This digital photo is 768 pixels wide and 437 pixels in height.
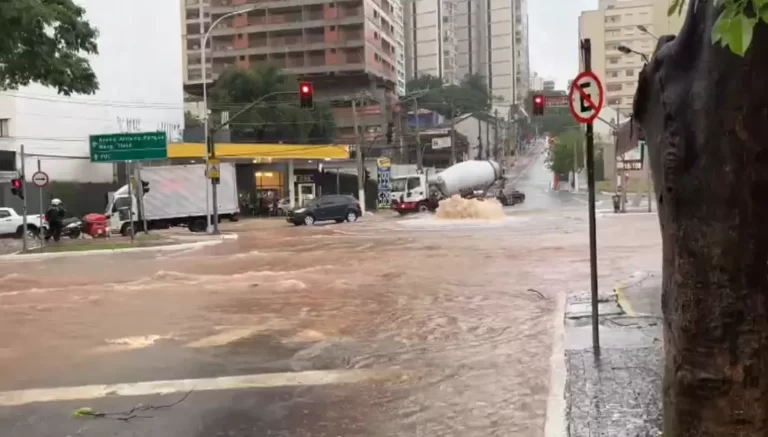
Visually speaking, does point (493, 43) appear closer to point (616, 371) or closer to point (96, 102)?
point (96, 102)

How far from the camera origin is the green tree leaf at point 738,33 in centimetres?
245

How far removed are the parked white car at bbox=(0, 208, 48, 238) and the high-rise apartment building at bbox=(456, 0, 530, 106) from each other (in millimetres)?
124105

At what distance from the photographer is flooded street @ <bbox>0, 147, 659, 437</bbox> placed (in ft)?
22.1

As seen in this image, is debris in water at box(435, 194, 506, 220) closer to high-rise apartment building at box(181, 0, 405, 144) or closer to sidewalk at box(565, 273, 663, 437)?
sidewalk at box(565, 273, 663, 437)

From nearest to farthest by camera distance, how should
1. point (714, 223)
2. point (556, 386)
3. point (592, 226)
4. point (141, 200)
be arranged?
point (714, 223) → point (556, 386) → point (592, 226) → point (141, 200)

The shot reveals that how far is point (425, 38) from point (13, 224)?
11809cm

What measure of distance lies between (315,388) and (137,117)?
56629 mm

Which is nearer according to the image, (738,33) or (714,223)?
(738,33)

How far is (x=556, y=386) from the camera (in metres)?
7.17

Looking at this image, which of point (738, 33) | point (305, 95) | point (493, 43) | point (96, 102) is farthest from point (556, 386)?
point (493, 43)

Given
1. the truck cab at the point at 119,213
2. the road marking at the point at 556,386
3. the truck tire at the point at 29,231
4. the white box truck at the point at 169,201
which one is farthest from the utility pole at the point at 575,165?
the road marking at the point at 556,386

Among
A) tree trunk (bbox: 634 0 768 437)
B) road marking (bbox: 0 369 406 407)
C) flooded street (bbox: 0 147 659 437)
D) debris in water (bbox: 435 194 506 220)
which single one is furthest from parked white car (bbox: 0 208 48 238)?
tree trunk (bbox: 634 0 768 437)

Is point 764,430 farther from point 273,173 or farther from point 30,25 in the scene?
point 273,173

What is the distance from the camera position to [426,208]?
52.1 m
